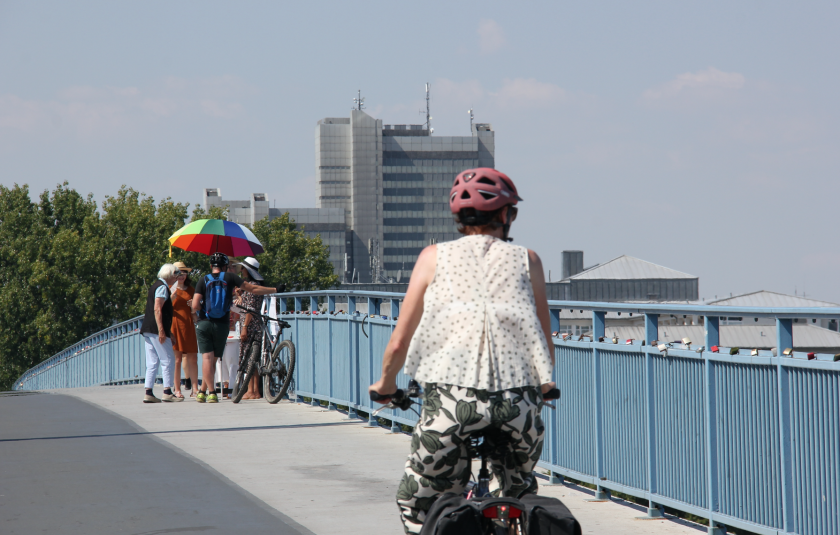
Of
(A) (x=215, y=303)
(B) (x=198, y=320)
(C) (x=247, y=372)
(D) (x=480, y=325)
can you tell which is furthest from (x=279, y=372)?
(D) (x=480, y=325)

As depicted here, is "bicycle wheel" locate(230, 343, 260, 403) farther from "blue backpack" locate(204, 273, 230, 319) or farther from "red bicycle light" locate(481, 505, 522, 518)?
"red bicycle light" locate(481, 505, 522, 518)

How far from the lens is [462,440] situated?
10.5 feet

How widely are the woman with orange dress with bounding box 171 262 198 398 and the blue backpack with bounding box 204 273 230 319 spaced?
1121 millimetres

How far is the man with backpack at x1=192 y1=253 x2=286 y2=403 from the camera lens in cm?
1276

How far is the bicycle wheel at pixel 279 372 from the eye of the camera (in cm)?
1211

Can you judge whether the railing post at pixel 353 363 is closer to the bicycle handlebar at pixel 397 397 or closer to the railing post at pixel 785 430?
the railing post at pixel 785 430

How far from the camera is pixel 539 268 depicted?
3.48m

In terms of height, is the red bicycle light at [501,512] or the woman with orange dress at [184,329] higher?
the woman with orange dress at [184,329]

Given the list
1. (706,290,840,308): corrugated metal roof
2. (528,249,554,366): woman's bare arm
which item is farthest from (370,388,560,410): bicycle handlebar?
(706,290,840,308): corrugated metal roof

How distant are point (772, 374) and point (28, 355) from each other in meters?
74.0

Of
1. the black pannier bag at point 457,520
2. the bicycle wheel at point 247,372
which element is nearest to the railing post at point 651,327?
the black pannier bag at point 457,520

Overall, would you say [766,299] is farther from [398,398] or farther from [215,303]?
[398,398]

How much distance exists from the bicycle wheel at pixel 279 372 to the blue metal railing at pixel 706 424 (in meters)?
5.24

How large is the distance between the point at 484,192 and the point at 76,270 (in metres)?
70.2
